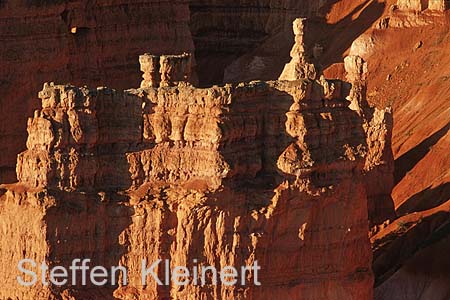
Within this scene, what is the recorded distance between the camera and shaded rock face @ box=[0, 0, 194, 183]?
76125 millimetres

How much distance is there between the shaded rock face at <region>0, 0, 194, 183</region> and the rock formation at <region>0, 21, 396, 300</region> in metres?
23.3

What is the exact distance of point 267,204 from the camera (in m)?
50.3

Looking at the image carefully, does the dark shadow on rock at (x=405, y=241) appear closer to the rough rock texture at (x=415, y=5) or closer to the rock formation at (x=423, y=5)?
the rock formation at (x=423, y=5)

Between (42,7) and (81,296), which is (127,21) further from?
(81,296)

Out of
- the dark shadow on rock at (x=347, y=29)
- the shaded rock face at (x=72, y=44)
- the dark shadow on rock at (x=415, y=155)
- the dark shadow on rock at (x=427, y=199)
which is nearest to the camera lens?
the dark shadow on rock at (x=427, y=199)

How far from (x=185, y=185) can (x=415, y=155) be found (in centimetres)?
3000

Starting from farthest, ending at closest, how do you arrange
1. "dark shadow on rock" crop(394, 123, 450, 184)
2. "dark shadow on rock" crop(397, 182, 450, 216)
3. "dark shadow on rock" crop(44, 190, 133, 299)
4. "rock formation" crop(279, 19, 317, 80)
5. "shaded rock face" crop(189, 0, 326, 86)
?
"shaded rock face" crop(189, 0, 326, 86), "dark shadow on rock" crop(394, 123, 450, 184), "dark shadow on rock" crop(397, 182, 450, 216), "rock formation" crop(279, 19, 317, 80), "dark shadow on rock" crop(44, 190, 133, 299)

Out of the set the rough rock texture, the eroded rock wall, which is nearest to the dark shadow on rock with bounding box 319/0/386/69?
the rough rock texture

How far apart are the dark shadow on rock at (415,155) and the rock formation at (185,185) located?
1004 inches

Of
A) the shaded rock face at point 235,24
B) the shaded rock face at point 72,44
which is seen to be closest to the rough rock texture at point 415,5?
the shaded rock face at point 235,24

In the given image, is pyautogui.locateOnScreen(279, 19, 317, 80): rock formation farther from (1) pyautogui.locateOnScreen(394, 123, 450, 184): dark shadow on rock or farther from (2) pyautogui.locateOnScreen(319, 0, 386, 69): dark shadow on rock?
(2) pyautogui.locateOnScreen(319, 0, 386, 69): dark shadow on rock

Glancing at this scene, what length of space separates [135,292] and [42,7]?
3019cm

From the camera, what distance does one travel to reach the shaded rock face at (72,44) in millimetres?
76125

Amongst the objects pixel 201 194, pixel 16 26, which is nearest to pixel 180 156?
pixel 201 194
